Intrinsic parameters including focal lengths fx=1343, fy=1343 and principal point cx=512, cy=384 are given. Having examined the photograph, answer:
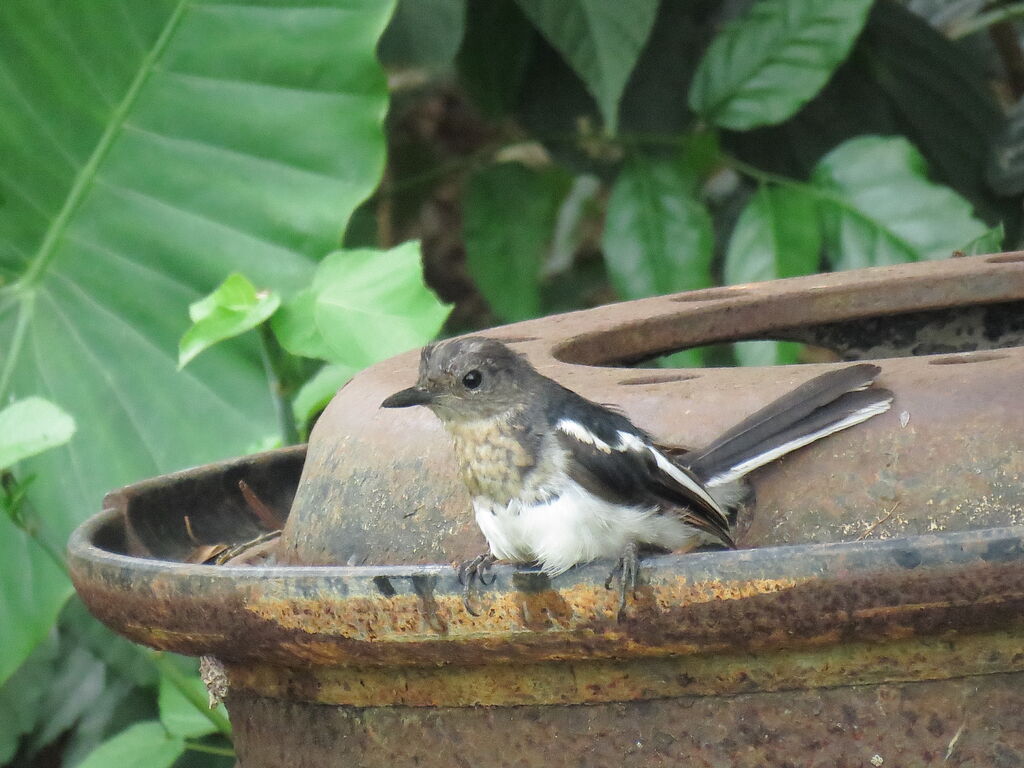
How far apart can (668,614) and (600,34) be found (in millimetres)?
2525

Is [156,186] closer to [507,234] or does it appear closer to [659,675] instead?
[507,234]

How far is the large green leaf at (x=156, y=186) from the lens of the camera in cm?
326

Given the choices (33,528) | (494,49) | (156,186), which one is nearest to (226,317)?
(33,528)

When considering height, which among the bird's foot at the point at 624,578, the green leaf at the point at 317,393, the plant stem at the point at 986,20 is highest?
the bird's foot at the point at 624,578

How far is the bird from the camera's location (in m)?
1.44

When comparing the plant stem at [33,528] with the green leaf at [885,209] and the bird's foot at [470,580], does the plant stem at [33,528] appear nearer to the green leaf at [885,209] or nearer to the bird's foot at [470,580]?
the bird's foot at [470,580]

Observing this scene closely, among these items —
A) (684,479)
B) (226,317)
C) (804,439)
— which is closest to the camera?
(804,439)

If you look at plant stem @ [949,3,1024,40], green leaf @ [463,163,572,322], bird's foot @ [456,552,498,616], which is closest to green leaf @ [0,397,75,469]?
bird's foot @ [456,552,498,616]

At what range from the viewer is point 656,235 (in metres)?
3.76

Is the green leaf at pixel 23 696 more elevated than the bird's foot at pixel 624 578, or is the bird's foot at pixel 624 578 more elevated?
the bird's foot at pixel 624 578

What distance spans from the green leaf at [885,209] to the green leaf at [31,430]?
2.16m

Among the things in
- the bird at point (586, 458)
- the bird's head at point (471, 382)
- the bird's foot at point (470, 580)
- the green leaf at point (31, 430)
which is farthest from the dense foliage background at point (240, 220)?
the bird's foot at point (470, 580)

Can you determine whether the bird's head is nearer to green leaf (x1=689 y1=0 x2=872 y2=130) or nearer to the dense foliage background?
the dense foliage background

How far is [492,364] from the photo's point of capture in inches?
74.4
